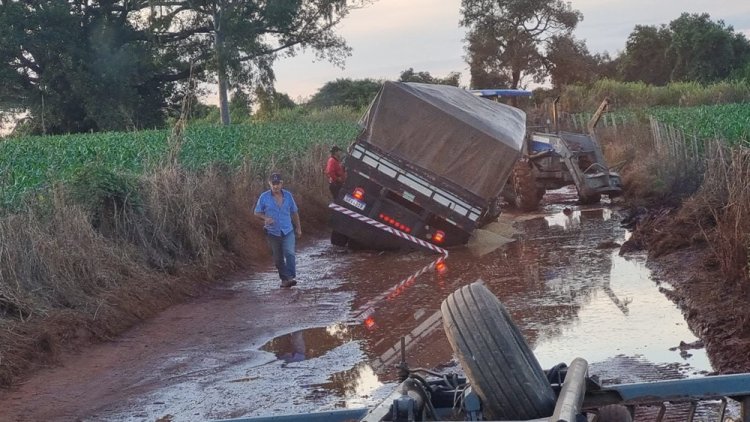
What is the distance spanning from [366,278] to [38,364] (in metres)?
5.88

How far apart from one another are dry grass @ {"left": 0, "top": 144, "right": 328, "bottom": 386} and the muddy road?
33cm

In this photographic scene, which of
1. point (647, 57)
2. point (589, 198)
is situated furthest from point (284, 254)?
point (647, 57)

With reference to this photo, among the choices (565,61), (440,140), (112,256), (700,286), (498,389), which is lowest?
(700,286)

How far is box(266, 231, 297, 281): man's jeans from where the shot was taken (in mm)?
13719

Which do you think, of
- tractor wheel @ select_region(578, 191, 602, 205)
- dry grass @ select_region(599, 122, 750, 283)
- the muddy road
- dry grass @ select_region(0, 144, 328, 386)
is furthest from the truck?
tractor wheel @ select_region(578, 191, 602, 205)

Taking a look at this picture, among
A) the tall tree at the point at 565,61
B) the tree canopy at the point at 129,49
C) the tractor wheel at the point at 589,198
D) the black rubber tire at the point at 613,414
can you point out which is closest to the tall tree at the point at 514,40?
the tall tree at the point at 565,61

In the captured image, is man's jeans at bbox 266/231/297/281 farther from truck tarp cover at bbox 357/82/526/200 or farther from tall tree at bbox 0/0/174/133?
tall tree at bbox 0/0/174/133

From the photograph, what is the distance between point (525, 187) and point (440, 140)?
7449 mm

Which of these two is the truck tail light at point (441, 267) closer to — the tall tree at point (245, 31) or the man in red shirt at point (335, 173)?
the man in red shirt at point (335, 173)

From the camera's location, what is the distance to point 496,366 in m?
4.32

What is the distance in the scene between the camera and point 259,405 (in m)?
7.65

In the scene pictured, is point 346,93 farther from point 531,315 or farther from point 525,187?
point 531,315

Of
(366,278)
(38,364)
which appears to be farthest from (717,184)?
(38,364)

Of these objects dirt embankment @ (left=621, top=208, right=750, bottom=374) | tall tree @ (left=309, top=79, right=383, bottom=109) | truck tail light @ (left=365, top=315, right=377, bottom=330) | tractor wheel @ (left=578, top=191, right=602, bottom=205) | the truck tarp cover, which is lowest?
tractor wheel @ (left=578, top=191, right=602, bottom=205)
